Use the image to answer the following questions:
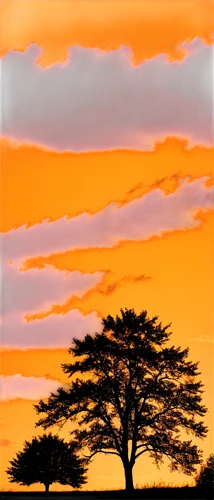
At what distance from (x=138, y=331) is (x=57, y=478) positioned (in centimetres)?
2491

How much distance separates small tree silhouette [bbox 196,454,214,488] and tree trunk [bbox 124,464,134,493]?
570 centimetres

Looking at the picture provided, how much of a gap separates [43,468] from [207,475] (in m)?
22.1

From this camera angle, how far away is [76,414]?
65.1m

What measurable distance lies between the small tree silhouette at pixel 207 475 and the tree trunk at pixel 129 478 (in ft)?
18.7

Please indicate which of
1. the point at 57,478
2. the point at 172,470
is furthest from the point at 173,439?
the point at 57,478

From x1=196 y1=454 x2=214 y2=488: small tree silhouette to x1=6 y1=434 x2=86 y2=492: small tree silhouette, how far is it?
16022 mm

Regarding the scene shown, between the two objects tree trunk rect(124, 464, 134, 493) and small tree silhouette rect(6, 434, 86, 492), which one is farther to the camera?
small tree silhouette rect(6, 434, 86, 492)

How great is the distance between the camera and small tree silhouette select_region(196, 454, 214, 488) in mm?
66756

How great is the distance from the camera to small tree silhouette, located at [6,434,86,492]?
274ft

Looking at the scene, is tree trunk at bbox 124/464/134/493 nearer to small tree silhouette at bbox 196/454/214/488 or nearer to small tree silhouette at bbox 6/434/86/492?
small tree silhouette at bbox 196/454/214/488

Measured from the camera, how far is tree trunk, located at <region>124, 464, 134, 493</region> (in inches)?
2435

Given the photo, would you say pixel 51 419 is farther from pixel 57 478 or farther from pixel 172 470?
pixel 57 478

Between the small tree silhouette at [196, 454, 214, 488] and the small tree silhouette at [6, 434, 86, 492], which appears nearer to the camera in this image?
the small tree silhouette at [196, 454, 214, 488]

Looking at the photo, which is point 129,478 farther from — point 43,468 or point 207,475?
point 43,468
